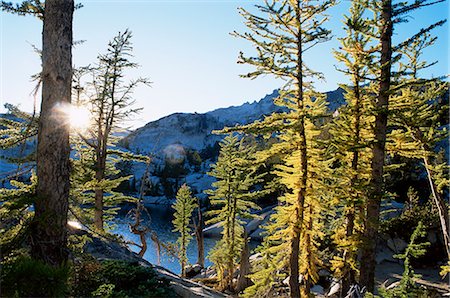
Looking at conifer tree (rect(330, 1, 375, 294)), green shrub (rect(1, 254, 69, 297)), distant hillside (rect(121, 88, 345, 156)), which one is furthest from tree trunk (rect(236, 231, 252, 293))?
distant hillside (rect(121, 88, 345, 156))

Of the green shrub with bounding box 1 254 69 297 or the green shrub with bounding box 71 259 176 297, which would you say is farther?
the green shrub with bounding box 71 259 176 297

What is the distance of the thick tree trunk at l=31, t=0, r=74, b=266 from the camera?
5215mm

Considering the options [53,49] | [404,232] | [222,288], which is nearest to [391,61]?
[53,49]

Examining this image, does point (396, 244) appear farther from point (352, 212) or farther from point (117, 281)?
point (117, 281)

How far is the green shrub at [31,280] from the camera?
12.6 ft

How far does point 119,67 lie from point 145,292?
39.0ft

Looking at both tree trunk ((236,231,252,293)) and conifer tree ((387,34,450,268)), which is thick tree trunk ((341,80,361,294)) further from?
tree trunk ((236,231,252,293))

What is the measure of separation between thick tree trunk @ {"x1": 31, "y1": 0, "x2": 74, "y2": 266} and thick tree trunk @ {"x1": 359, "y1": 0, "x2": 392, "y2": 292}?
23.8 feet

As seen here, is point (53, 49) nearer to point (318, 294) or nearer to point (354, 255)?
point (354, 255)

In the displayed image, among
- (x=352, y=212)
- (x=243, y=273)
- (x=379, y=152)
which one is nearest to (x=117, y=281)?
(x=379, y=152)

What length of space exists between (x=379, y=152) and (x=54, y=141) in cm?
776

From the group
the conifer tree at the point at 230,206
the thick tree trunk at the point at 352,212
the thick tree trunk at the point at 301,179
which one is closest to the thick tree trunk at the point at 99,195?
the conifer tree at the point at 230,206

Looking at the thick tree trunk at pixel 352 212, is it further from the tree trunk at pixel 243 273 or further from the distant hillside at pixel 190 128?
the distant hillside at pixel 190 128

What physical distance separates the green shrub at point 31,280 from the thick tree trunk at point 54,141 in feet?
4.12
